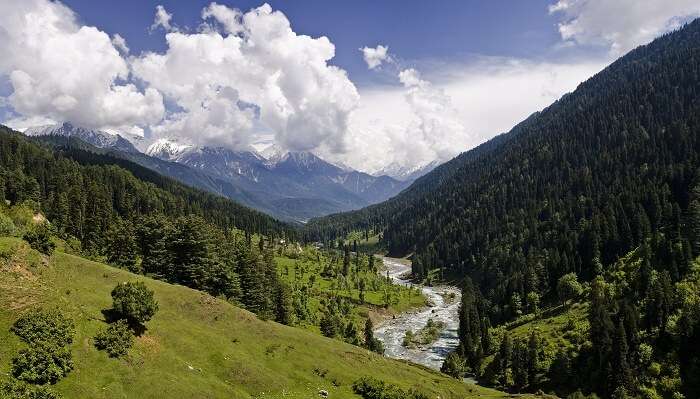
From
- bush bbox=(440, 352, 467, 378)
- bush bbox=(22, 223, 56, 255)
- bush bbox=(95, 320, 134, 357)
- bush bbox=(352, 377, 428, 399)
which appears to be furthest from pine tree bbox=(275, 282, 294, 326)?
bush bbox=(95, 320, 134, 357)

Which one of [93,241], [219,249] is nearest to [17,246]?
[219,249]

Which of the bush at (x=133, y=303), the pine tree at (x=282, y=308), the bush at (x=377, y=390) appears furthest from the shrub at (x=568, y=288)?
the bush at (x=133, y=303)

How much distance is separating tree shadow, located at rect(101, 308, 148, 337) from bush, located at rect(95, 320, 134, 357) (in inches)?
74.4

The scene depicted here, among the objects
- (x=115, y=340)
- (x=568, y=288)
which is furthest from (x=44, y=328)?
(x=568, y=288)

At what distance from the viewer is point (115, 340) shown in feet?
166

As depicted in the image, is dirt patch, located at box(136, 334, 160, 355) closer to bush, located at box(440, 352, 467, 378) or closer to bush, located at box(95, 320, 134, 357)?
bush, located at box(95, 320, 134, 357)

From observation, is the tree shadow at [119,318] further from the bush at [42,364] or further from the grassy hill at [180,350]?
the bush at [42,364]

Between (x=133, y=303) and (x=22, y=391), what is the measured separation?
704 inches

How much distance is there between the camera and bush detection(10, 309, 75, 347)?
44625 millimetres

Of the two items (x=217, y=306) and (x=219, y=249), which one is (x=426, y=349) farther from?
(x=217, y=306)

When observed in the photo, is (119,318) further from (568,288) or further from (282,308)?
(568,288)

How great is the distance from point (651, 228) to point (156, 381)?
198066 millimetres

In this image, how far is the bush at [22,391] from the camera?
36.0 meters

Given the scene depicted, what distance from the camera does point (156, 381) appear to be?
159 ft
